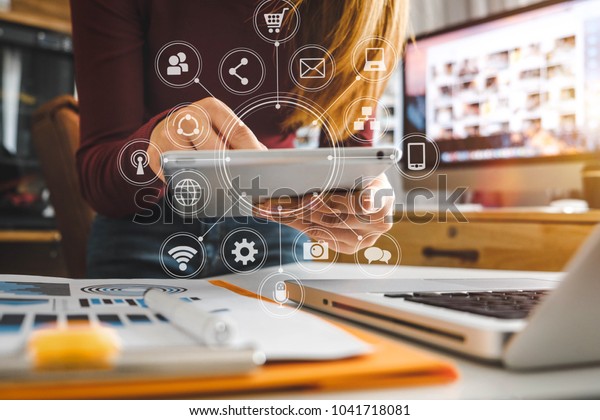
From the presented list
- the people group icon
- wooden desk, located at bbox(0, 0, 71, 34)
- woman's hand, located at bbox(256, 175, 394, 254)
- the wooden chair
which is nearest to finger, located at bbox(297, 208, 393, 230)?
woman's hand, located at bbox(256, 175, 394, 254)

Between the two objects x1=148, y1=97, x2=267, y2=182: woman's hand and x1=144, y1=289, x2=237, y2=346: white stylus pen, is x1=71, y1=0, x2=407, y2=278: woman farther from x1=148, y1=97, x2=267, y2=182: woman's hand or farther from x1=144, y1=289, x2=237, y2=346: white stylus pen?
x1=144, y1=289, x2=237, y2=346: white stylus pen

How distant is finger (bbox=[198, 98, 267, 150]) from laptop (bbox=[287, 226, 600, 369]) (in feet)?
0.42

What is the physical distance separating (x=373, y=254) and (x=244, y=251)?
94mm

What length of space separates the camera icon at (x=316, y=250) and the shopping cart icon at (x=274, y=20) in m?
0.15

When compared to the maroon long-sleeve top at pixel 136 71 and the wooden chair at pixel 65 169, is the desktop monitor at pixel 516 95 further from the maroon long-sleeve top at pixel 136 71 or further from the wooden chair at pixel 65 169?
the wooden chair at pixel 65 169

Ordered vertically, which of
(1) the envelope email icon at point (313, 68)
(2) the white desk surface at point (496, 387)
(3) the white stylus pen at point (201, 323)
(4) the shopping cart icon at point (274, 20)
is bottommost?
(2) the white desk surface at point (496, 387)

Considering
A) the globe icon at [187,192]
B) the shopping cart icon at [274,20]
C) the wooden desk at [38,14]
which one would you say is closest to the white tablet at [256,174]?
the globe icon at [187,192]

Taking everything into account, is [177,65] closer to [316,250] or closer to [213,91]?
[213,91]

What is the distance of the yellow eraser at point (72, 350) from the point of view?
0.51 feet

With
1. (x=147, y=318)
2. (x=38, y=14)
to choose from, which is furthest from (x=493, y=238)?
(x=38, y=14)

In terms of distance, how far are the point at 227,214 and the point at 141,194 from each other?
6 centimetres

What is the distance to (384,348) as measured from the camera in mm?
195
